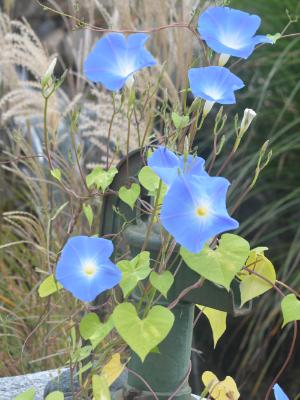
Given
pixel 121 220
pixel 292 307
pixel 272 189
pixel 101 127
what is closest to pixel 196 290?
pixel 292 307

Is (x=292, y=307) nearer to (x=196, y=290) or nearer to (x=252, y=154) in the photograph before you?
(x=196, y=290)

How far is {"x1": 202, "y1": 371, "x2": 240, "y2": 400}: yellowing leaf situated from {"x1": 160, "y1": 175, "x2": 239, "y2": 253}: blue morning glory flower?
0.32m

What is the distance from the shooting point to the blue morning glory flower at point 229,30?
876mm

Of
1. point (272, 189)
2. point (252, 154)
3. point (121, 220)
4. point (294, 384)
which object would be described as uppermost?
point (121, 220)

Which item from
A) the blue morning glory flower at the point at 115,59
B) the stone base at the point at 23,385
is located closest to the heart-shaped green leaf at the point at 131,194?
the blue morning glory flower at the point at 115,59

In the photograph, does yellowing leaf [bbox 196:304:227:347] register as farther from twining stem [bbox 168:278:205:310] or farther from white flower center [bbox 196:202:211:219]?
white flower center [bbox 196:202:211:219]

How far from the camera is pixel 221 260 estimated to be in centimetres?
82

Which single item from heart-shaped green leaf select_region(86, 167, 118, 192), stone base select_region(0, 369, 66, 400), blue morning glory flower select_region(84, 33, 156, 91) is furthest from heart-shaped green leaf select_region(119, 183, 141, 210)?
stone base select_region(0, 369, 66, 400)

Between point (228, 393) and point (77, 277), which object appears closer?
point (77, 277)

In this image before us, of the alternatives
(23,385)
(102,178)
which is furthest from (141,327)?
(23,385)

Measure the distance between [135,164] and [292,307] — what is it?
0.34 meters

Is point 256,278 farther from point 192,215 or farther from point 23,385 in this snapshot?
point 23,385

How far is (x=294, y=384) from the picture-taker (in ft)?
9.04

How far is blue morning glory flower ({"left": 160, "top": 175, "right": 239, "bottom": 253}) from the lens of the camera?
A: 738 mm
